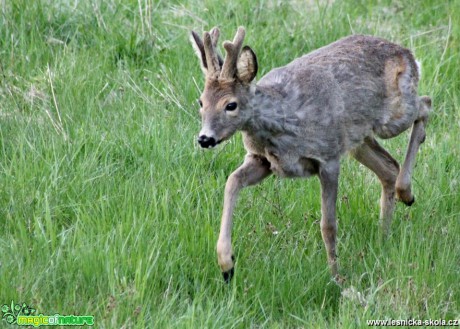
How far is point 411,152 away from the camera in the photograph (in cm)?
805

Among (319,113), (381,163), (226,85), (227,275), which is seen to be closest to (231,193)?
(227,275)

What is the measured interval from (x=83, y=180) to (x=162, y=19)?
3036 millimetres

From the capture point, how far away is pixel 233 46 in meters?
6.44

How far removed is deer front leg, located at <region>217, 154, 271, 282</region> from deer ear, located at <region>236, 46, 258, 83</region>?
0.64 meters

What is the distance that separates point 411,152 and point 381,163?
248 mm

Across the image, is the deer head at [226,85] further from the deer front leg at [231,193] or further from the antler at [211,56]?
the deer front leg at [231,193]

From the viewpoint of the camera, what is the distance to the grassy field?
631 cm

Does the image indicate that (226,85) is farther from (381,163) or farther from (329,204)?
(381,163)

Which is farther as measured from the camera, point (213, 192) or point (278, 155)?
point (213, 192)

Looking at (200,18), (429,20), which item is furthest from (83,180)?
(429,20)

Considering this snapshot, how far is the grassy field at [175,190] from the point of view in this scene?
631 cm

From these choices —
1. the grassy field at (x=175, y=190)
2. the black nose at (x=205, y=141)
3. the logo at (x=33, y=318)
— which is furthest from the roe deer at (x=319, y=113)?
the logo at (x=33, y=318)

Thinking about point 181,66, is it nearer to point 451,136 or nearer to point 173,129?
point 173,129

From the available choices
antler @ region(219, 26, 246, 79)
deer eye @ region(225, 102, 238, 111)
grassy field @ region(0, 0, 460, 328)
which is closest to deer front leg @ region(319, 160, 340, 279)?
grassy field @ region(0, 0, 460, 328)
